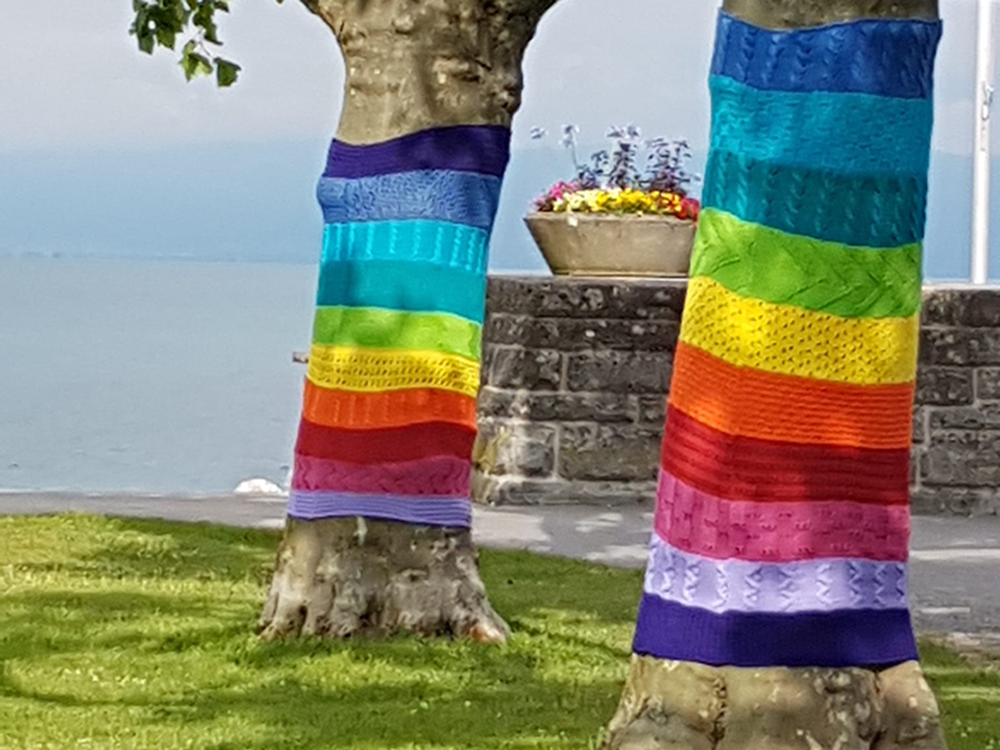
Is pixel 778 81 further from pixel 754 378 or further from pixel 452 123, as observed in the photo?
pixel 452 123

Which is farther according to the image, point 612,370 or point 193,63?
point 612,370

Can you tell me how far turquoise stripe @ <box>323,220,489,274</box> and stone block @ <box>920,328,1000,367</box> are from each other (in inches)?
253

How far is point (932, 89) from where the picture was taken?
592 cm

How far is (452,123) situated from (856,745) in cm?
401

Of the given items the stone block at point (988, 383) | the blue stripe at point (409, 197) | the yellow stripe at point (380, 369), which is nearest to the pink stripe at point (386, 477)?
the yellow stripe at point (380, 369)

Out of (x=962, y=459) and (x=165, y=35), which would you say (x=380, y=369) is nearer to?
(x=165, y=35)

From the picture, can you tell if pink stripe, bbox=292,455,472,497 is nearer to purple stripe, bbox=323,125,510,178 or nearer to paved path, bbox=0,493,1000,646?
purple stripe, bbox=323,125,510,178

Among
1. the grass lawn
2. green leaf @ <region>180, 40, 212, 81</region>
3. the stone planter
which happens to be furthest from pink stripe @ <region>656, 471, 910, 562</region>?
the stone planter

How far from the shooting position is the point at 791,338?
5684 mm

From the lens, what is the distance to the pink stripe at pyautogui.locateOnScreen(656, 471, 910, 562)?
5676 mm

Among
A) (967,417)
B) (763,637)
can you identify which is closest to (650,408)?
(967,417)

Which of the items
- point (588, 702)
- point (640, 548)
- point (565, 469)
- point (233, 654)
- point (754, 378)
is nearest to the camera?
point (754, 378)

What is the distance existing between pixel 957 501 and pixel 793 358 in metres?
9.83

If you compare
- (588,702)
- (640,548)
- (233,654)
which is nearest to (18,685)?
(233,654)
